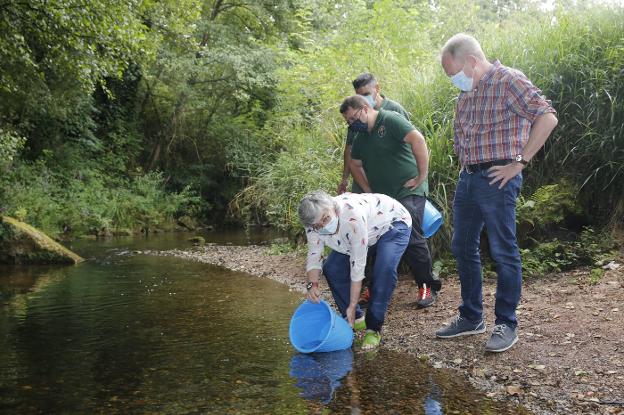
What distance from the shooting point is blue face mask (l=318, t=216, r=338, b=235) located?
3389 millimetres

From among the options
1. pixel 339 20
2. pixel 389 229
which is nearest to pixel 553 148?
pixel 389 229

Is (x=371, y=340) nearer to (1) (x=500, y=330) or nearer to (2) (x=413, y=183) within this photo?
(1) (x=500, y=330)

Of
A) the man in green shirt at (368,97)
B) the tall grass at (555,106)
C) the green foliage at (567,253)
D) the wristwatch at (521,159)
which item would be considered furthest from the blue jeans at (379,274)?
the green foliage at (567,253)

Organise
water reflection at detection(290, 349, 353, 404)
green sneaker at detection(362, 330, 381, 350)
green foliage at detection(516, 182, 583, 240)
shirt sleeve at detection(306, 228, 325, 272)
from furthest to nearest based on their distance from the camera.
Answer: green foliage at detection(516, 182, 583, 240)
green sneaker at detection(362, 330, 381, 350)
shirt sleeve at detection(306, 228, 325, 272)
water reflection at detection(290, 349, 353, 404)

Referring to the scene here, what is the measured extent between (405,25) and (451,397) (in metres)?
9.00

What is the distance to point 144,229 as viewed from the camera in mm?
15406

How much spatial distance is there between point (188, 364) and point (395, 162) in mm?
2099

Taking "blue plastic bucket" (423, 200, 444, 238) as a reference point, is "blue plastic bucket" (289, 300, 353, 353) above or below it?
below

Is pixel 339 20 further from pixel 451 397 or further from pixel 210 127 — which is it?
pixel 451 397

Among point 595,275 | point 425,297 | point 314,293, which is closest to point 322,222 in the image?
point 314,293

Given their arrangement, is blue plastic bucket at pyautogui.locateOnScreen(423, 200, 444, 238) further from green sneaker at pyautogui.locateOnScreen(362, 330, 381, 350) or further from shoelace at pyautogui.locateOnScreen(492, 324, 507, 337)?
shoelace at pyautogui.locateOnScreen(492, 324, 507, 337)

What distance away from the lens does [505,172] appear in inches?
127

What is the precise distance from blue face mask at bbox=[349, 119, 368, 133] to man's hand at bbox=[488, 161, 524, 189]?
1.20 metres

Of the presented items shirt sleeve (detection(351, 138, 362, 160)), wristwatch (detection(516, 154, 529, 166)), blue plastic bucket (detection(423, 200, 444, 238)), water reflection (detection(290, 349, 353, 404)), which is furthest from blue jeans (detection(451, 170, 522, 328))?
shirt sleeve (detection(351, 138, 362, 160))
